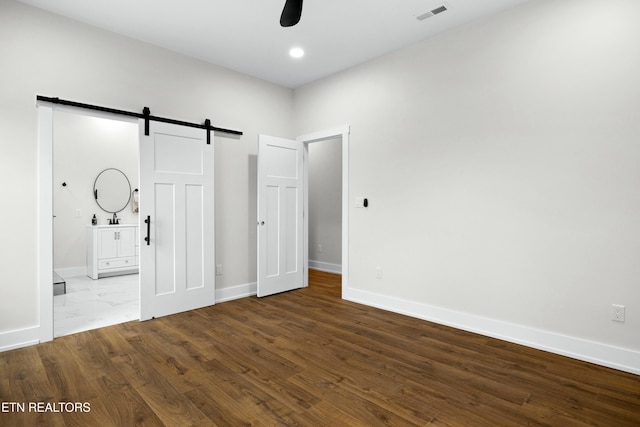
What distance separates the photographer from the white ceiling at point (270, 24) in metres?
2.91

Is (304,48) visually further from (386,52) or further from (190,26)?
(190,26)

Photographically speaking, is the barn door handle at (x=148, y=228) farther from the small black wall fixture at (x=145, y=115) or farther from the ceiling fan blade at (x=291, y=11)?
the ceiling fan blade at (x=291, y=11)

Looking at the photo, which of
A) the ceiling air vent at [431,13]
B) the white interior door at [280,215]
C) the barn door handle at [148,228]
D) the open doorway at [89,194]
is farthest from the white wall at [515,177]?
the open doorway at [89,194]

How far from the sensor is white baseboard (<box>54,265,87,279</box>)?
5586 mm

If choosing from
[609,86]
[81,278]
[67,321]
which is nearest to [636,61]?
[609,86]

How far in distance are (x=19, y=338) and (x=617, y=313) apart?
4.73 metres

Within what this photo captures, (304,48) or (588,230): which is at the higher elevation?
(304,48)

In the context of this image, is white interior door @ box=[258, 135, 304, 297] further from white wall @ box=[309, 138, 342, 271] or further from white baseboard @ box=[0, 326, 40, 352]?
white baseboard @ box=[0, 326, 40, 352]

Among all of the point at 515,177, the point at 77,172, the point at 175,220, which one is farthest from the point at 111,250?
the point at 515,177

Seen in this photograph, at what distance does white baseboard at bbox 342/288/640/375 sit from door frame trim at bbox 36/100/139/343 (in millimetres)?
3211

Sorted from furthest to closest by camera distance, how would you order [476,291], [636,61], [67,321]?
[67,321] < [476,291] < [636,61]

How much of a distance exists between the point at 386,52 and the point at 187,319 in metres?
3.65

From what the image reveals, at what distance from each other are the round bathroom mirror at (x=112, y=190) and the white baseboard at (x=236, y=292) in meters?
3.37

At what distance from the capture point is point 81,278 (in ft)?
18.3
